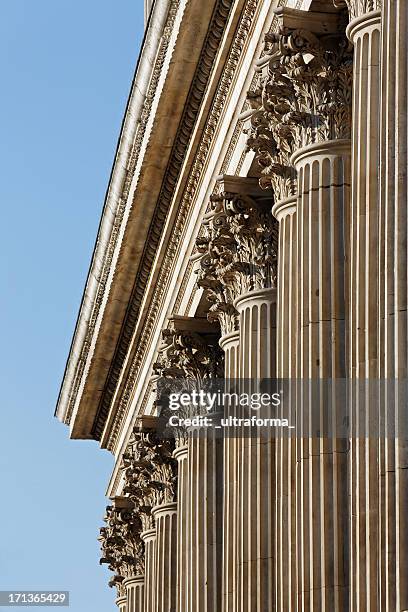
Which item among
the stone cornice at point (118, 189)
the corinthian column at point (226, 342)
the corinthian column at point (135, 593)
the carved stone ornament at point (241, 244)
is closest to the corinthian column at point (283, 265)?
the carved stone ornament at point (241, 244)

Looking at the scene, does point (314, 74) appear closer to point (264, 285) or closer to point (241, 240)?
point (241, 240)

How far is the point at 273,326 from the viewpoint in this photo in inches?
1371

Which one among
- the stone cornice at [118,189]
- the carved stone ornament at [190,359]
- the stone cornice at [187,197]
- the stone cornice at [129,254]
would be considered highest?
the stone cornice at [118,189]

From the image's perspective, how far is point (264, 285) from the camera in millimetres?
34562

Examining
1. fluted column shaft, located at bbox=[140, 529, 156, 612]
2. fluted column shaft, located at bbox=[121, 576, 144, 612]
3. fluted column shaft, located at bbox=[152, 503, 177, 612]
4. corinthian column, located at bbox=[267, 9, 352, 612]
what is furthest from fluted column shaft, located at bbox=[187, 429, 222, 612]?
fluted column shaft, located at bbox=[121, 576, 144, 612]

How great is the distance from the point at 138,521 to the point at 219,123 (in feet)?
66.3

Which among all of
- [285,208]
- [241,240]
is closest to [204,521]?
[241,240]

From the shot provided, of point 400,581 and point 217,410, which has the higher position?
point 217,410

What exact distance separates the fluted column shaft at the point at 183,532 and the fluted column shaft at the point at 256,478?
7.52 metres

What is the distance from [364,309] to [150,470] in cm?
2569

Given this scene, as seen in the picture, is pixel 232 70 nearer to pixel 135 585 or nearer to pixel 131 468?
pixel 131 468

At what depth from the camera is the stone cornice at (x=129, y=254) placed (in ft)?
125

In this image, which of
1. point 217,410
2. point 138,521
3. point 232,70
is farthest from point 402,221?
point 138,521

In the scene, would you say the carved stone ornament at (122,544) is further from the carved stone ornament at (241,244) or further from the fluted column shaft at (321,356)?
the fluted column shaft at (321,356)
